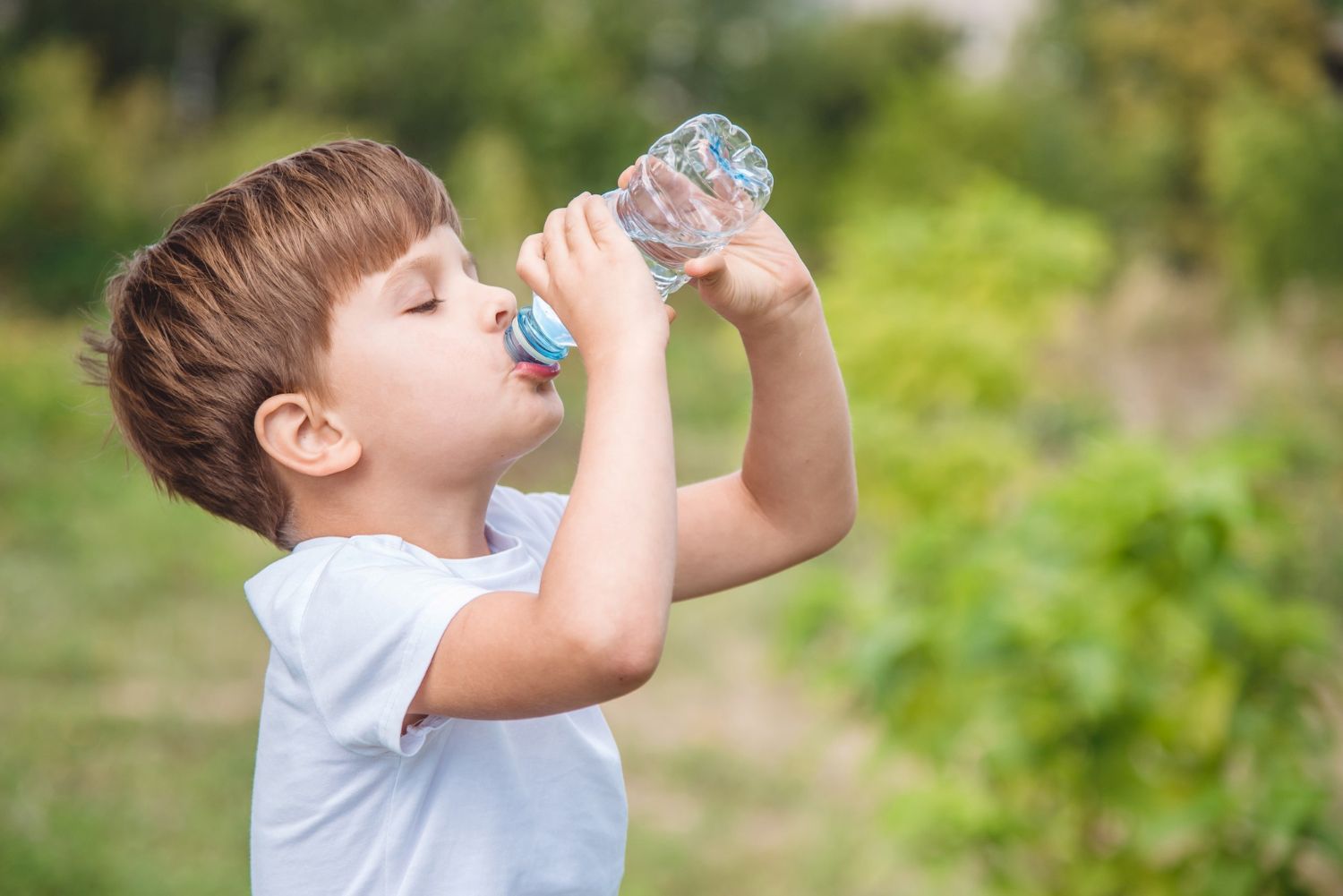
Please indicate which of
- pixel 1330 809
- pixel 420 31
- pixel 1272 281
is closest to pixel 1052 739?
pixel 1330 809

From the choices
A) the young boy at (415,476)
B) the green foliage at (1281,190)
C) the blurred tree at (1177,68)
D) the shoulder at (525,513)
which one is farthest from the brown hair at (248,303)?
the blurred tree at (1177,68)

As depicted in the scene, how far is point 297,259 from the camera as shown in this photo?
123cm

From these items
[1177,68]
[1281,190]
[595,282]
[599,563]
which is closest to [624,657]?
[599,563]

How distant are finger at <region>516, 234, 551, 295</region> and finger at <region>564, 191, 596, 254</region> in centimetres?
3

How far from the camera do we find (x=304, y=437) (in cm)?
123

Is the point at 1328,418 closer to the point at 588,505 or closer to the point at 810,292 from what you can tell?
the point at 810,292

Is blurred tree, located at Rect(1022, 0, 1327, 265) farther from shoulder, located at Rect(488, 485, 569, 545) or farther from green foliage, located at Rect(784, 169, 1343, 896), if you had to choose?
shoulder, located at Rect(488, 485, 569, 545)

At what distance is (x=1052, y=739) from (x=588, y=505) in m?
1.98

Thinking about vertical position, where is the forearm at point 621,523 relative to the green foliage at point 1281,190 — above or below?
above

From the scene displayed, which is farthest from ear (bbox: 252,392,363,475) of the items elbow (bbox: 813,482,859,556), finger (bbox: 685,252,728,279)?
elbow (bbox: 813,482,859,556)

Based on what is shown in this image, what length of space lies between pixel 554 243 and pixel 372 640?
386 mm

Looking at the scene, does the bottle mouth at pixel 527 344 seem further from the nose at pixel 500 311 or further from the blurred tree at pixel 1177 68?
the blurred tree at pixel 1177 68

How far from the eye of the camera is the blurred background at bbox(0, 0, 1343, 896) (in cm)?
268

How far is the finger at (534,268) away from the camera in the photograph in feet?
3.79
